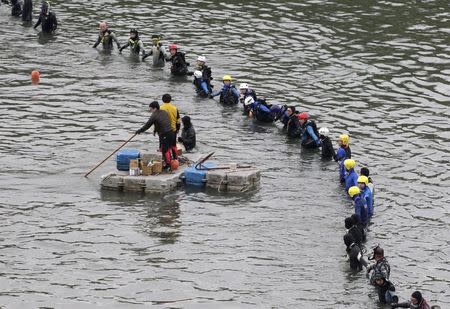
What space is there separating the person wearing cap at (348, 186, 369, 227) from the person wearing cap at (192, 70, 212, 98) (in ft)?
46.2

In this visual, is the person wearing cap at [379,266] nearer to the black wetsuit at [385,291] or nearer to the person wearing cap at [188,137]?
the black wetsuit at [385,291]

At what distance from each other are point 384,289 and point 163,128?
10369mm

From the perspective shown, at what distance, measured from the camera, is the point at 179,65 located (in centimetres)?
4575

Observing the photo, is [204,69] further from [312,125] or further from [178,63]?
[312,125]

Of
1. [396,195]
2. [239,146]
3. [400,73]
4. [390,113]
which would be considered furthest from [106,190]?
[400,73]

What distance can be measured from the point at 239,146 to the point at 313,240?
8.67m

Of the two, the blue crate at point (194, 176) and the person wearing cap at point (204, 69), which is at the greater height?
the person wearing cap at point (204, 69)

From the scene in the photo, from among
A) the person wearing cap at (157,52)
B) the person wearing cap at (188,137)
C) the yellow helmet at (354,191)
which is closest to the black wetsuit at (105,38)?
the person wearing cap at (157,52)

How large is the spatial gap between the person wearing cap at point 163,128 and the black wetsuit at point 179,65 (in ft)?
41.7

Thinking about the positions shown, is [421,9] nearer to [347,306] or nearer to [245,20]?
[245,20]

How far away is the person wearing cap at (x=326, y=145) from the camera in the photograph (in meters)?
35.8

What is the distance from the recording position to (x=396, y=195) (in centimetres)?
3288

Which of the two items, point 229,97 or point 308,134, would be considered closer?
point 308,134

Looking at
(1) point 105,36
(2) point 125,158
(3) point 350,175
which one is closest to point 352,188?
(3) point 350,175
